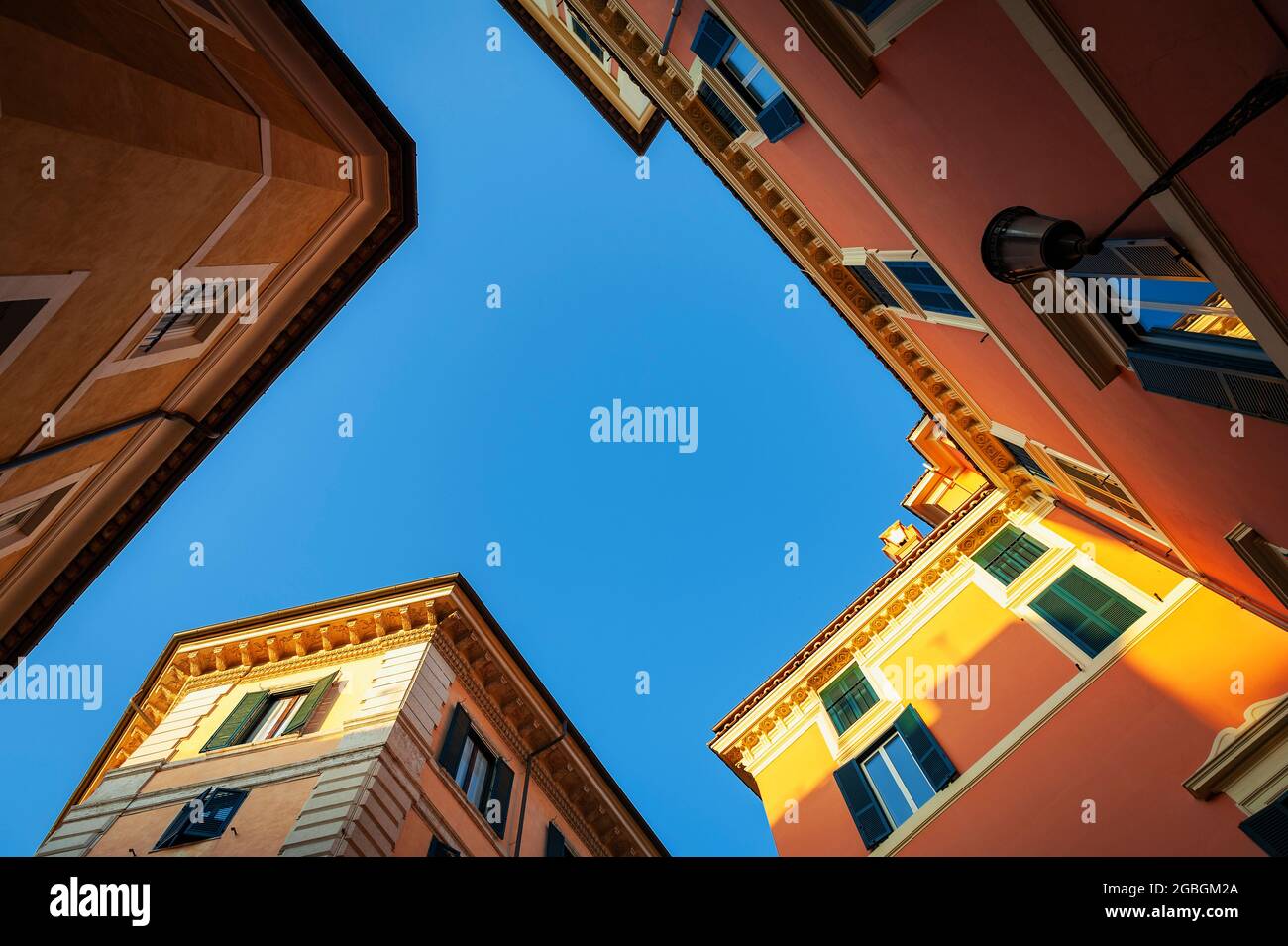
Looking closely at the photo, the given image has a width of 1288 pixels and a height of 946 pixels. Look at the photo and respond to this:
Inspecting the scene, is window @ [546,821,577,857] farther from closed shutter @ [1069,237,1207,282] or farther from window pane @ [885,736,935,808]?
closed shutter @ [1069,237,1207,282]

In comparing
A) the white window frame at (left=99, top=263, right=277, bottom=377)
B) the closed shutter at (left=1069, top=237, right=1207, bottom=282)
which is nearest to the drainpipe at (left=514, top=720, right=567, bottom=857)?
the white window frame at (left=99, top=263, right=277, bottom=377)

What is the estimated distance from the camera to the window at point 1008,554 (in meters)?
14.8

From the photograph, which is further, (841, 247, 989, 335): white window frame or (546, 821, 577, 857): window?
(546, 821, 577, 857): window

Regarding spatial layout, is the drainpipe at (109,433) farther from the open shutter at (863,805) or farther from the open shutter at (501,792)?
the open shutter at (863,805)

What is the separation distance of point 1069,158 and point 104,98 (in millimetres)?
8217

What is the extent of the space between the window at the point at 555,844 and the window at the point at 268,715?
503 cm

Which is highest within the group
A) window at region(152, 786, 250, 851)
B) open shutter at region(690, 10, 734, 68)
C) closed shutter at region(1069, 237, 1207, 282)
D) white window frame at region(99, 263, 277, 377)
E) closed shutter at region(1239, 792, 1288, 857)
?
open shutter at region(690, 10, 734, 68)

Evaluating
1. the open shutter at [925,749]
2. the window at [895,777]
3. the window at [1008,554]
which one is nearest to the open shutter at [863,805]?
the window at [895,777]

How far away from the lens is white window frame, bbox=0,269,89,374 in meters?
6.41

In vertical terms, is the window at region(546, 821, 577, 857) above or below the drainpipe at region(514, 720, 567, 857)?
below

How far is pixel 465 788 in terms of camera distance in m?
12.4
